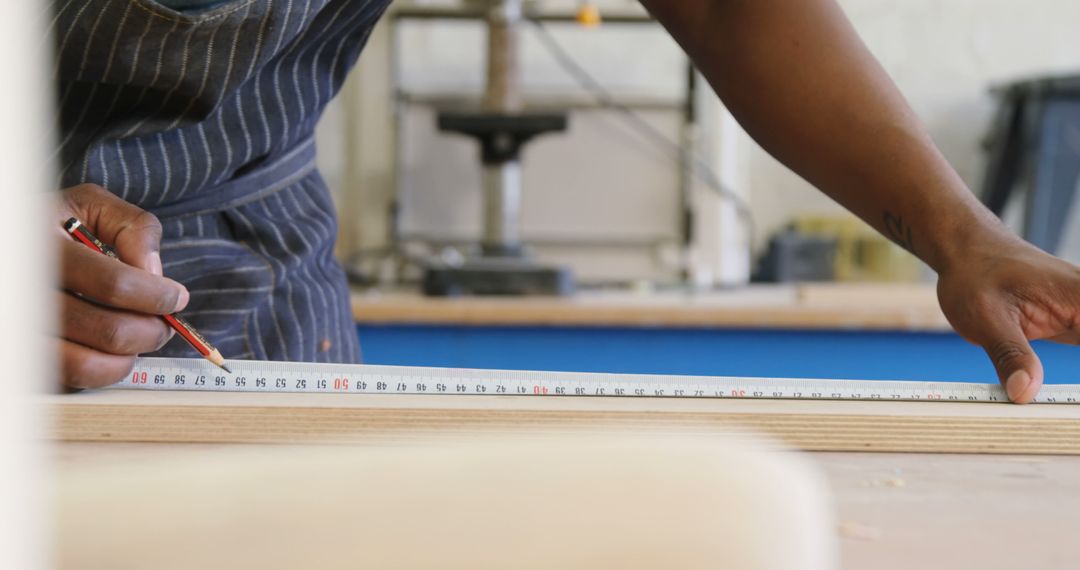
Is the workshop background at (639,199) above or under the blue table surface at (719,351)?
above

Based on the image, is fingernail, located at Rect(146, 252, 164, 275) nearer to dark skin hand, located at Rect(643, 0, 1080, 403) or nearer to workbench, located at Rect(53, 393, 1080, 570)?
workbench, located at Rect(53, 393, 1080, 570)

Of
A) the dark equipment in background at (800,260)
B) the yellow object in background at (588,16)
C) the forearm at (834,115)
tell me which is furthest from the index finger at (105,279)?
the dark equipment in background at (800,260)

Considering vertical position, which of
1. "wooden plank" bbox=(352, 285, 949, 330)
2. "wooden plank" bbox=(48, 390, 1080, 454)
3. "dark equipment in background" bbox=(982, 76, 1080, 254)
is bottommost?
"wooden plank" bbox=(352, 285, 949, 330)

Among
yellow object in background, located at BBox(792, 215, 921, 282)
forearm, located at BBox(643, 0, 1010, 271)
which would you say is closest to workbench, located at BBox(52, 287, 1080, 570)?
forearm, located at BBox(643, 0, 1010, 271)

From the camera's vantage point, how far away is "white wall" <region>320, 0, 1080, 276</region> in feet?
8.16

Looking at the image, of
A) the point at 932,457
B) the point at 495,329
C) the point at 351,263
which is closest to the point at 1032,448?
the point at 932,457

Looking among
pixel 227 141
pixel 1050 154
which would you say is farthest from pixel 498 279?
pixel 1050 154

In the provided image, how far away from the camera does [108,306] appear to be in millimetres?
698

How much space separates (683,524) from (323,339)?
3.00 feet

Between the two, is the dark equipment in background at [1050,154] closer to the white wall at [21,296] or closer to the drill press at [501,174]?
the drill press at [501,174]

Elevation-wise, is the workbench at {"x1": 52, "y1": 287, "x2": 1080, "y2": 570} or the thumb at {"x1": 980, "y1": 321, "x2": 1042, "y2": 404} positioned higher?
the thumb at {"x1": 980, "y1": 321, "x2": 1042, "y2": 404}

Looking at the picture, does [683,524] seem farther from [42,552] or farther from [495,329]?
[495,329]

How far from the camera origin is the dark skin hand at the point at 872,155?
82cm

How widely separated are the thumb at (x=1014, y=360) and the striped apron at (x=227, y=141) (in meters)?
0.64
